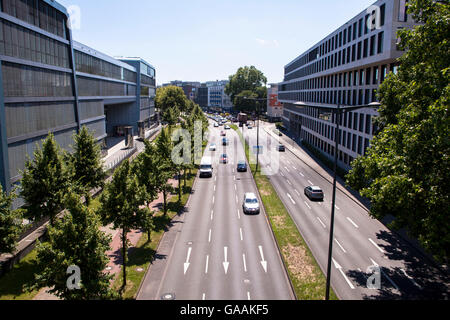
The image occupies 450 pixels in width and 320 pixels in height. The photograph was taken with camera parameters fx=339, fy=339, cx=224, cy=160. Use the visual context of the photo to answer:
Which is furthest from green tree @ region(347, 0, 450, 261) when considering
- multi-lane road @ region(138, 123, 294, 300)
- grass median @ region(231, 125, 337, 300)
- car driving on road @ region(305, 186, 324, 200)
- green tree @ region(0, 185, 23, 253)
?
green tree @ region(0, 185, 23, 253)

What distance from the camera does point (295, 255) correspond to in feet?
82.8

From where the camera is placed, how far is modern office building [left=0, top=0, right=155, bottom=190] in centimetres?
3080

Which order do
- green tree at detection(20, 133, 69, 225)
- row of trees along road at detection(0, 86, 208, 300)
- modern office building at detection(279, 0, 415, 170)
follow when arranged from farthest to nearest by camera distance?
modern office building at detection(279, 0, 415, 170) < green tree at detection(20, 133, 69, 225) < row of trees along road at detection(0, 86, 208, 300)

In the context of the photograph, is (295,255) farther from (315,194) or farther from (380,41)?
(380,41)

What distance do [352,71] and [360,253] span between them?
37.7 m

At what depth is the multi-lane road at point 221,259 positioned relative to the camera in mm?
20703

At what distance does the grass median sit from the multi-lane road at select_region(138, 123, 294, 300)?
0.57 meters

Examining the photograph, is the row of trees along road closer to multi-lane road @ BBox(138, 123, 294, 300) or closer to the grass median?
multi-lane road @ BBox(138, 123, 294, 300)

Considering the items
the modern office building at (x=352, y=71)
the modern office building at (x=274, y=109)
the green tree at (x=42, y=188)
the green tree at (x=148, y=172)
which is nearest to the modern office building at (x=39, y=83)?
the green tree at (x=42, y=188)

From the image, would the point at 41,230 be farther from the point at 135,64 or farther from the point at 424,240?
the point at 135,64

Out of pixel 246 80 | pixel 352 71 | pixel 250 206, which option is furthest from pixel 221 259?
pixel 246 80

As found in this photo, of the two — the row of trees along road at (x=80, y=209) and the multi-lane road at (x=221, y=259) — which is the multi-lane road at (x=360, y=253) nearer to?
the multi-lane road at (x=221, y=259)

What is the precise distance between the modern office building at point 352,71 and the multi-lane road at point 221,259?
1125 cm

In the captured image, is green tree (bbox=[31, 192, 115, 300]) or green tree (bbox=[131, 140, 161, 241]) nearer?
green tree (bbox=[31, 192, 115, 300])
